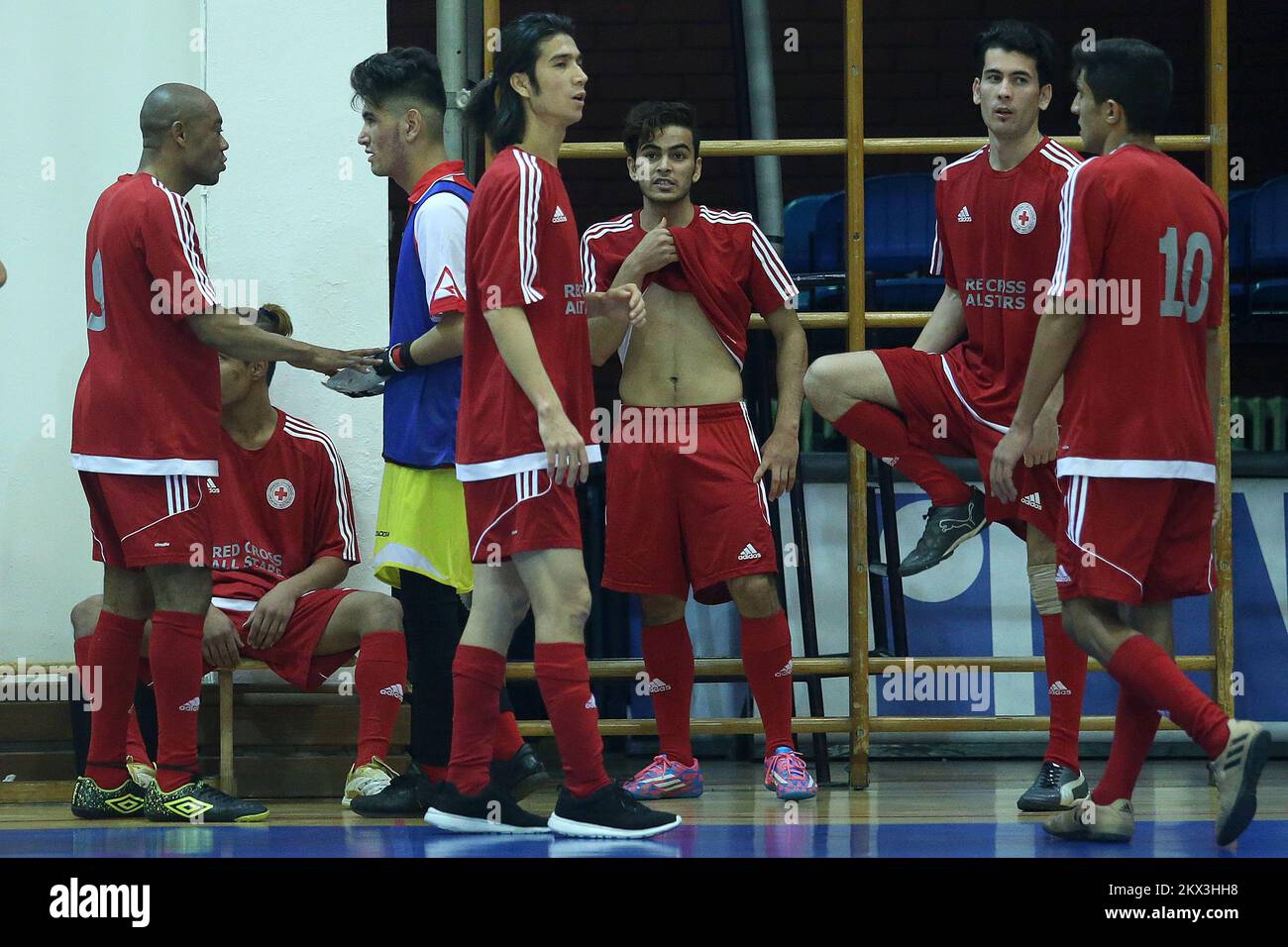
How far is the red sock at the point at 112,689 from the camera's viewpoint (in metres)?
3.80

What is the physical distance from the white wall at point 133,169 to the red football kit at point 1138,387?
2115 millimetres

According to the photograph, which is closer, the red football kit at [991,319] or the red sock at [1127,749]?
the red sock at [1127,749]

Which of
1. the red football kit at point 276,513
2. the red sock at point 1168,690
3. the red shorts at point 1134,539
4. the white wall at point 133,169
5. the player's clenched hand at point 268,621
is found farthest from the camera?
the white wall at point 133,169

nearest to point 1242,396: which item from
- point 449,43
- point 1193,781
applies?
point 1193,781

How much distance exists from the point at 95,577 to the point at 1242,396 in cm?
479

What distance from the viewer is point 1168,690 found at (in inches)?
119

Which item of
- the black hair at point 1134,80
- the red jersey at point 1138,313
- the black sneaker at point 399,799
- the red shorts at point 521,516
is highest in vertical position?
the black hair at point 1134,80

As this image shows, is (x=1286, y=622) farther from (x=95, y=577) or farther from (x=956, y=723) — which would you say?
(x=95, y=577)

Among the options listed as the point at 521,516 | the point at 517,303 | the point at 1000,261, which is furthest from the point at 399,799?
the point at 1000,261

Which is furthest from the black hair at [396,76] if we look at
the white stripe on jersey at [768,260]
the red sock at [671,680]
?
the red sock at [671,680]

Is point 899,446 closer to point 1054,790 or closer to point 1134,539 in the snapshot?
point 1054,790

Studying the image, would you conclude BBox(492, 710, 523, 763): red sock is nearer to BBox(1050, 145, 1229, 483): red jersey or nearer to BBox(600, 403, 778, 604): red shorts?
BBox(600, 403, 778, 604): red shorts

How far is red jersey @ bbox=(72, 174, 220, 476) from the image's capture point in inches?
145

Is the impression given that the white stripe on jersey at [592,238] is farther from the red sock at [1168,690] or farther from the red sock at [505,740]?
the red sock at [1168,690]
